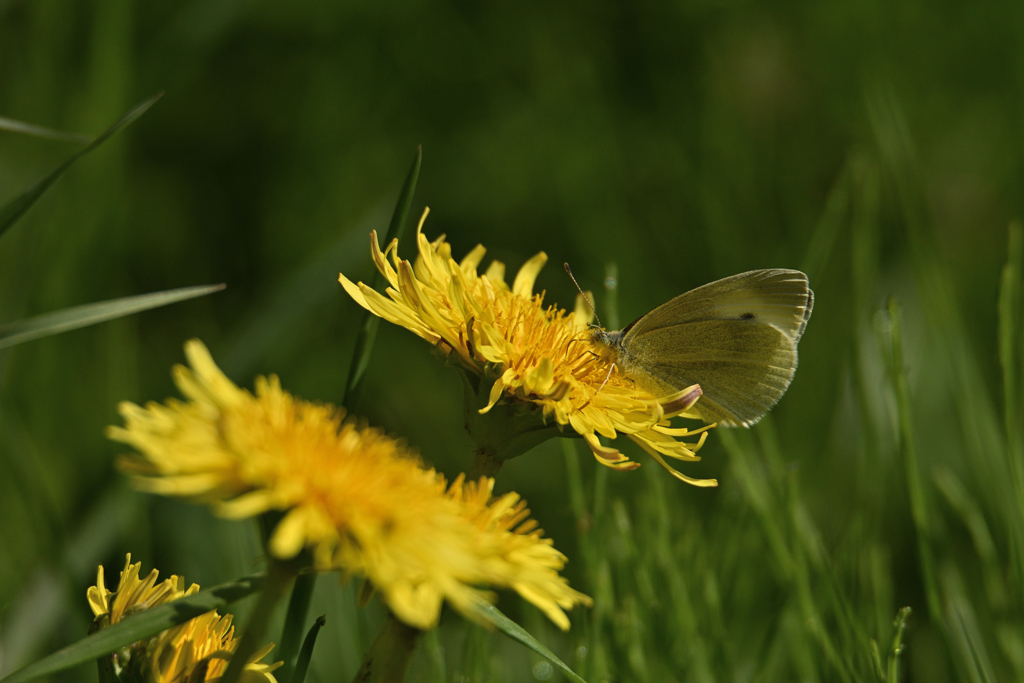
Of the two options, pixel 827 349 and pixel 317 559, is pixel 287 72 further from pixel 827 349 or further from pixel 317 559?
pixel 317 559

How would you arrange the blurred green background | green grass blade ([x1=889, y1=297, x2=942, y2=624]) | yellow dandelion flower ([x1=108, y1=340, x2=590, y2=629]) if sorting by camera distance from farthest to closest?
the blurred green background
green grass blade ([x1=889, y1=297, x2=942, y2=624])
yellow dandelion flower ([x1=108, y1=340, x2=590, y2=629])

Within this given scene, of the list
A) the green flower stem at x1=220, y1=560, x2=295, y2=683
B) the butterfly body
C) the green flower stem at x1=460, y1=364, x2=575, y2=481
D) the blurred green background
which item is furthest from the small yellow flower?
the butterfly body

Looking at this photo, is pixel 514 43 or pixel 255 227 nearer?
pixel 255 227

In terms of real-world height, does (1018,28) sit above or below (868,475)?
above

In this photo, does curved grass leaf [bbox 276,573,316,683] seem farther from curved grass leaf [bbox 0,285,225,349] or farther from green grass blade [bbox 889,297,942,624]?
green grass blade [bbox 889,297,942,624]

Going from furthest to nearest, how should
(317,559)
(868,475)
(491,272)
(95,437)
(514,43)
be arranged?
(514,43) < (95,437) < (868,475) < (491,272) < (317,559)

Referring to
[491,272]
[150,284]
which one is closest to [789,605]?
[491,272]

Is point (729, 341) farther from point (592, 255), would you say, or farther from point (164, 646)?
point (592, 255)
